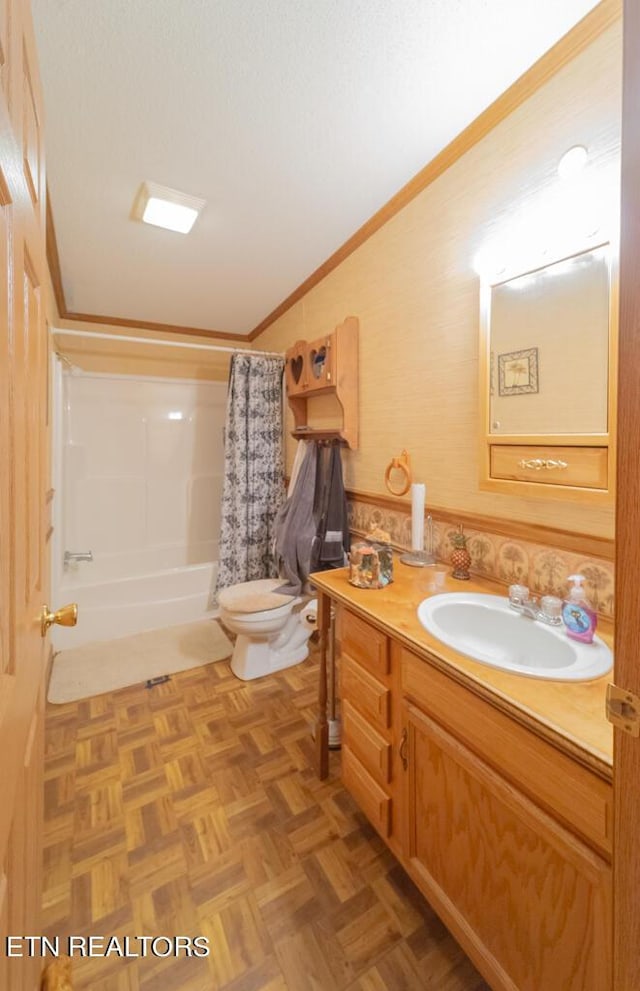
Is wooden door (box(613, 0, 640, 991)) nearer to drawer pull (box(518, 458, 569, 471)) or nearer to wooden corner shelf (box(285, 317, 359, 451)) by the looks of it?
drawer pull (box(518, 458, 569, 471))

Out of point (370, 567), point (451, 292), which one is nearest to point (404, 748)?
point (370, 567)

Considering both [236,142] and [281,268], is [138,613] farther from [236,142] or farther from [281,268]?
[236,142]

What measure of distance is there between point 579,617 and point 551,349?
728 millimetres

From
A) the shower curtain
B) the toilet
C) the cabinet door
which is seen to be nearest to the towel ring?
the toilet

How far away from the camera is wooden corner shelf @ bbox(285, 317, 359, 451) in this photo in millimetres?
1930

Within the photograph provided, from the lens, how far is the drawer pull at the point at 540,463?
3.51 ft

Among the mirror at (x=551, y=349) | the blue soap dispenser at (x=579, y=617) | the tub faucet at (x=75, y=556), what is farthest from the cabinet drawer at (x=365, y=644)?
the tub faucet at (x=75, y=556)

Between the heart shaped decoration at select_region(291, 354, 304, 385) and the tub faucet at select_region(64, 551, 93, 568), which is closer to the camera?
the heart shaped decoration at select_region(291, 354, 304, 385)

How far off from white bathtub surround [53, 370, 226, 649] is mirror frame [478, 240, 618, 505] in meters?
2.43

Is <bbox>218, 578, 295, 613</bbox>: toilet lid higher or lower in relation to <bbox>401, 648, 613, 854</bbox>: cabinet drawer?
lower

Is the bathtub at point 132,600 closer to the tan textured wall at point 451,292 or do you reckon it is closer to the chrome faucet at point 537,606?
the tan textured wall at point 451,292

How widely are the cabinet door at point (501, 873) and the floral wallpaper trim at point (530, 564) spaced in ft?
1.79

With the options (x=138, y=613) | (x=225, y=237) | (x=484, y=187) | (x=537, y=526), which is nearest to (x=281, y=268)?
(x=225, y=237)

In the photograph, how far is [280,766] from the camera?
157cm
